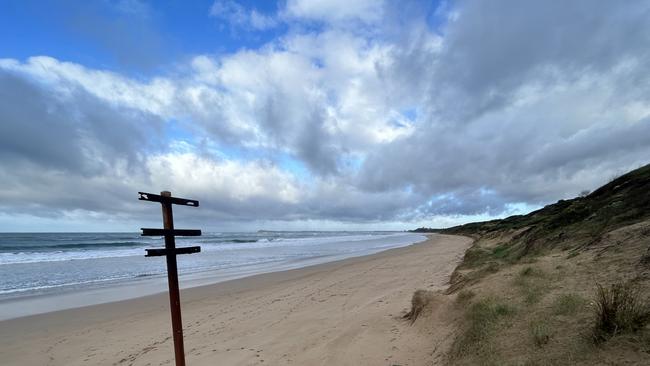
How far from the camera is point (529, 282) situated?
6.47 meters

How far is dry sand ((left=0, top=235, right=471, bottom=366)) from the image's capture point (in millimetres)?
6305

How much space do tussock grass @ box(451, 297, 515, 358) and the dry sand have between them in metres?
0.39

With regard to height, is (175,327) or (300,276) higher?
(175,327)

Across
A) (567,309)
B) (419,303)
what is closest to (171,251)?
(419,303)

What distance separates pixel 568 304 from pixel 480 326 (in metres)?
1.09

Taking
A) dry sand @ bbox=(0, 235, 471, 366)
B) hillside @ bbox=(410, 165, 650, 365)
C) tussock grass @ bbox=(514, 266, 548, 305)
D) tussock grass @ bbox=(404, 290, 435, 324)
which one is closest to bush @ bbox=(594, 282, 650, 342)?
hillside @ bbox=(410, 165, 650, 365)

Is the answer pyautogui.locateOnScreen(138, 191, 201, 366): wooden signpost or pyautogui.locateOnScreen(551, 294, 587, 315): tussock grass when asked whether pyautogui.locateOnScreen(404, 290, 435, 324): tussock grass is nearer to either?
pyautogui.locateOnScreen(551, 294, 587, 315): tussock grass

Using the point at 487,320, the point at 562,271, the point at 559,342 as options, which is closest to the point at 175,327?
the point at 487,320

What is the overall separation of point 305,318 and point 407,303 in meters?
2.43

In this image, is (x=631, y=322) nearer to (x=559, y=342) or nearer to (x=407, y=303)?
(x=559, y=342)

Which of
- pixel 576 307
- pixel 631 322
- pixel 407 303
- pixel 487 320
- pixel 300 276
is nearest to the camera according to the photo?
pixel 631 322

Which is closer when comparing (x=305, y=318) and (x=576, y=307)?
(x=576, y=307)

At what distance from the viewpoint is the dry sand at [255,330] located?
6305 millimetres

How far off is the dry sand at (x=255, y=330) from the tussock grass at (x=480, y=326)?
39 cm
